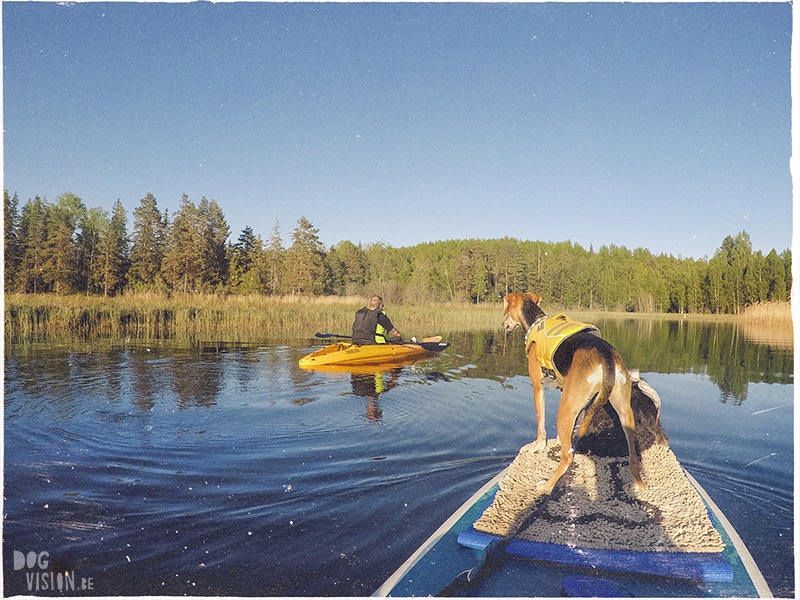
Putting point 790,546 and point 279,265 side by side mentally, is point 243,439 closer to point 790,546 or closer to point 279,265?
point 790,546

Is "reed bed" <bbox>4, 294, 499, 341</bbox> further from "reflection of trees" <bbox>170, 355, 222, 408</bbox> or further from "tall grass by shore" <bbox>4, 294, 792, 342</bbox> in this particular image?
"reflection of trees" <bbox>170, 355, 222, 408</bbox>

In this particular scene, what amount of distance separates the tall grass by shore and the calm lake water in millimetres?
6216

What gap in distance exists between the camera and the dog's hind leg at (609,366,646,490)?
3117mm

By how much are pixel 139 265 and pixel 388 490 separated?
35667 millimetres

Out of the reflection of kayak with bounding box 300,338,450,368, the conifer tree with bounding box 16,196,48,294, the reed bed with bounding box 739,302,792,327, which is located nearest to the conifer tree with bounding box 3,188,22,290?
the conifer tree with bounding box 16,196,48,294

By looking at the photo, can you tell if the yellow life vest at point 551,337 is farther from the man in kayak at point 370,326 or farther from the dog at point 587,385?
the man in kayak at point 370,326

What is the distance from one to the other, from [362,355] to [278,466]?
5.74 m

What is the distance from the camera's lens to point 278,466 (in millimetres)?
4371

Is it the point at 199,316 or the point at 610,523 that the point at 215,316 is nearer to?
the point at 199,316

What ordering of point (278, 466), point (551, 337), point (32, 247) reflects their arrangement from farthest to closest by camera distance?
point (32, 247) → point (278, 466) → point (551, 337)

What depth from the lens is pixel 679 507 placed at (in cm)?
294

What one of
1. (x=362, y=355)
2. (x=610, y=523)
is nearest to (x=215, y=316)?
(x=362, y=355)

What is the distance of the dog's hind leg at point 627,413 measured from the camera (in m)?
3.12

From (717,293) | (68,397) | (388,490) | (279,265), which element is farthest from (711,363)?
(279,265)
